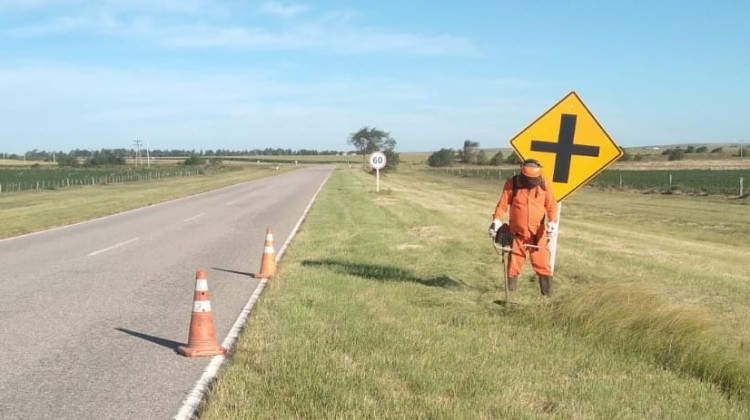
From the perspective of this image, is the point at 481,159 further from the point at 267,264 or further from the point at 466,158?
the point at 267,264

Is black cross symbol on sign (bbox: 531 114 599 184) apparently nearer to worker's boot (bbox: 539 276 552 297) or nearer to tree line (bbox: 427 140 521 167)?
worker's boot (bbox: 539 276 552 297)

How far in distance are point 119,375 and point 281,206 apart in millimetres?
21539

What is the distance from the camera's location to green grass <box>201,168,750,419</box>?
4.54 meters

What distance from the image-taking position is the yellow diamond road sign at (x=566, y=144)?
28.0ft

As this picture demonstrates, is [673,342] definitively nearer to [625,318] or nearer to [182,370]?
[625,318]

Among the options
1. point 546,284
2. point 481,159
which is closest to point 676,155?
point 481,159

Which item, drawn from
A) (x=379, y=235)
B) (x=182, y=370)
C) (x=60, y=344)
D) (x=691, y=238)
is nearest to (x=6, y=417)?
(x=182, y=370)

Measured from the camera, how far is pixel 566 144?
8617 millimetres

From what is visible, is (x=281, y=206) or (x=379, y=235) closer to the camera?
(x=379, y=235)

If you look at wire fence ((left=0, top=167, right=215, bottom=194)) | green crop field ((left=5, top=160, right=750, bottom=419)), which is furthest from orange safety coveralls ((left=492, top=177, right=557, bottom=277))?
wire fence ((left=0, top=167, right=215, bottom=194))

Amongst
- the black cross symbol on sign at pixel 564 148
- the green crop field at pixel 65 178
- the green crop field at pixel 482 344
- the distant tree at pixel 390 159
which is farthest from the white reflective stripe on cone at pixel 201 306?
the distant tree at pixel 390 159

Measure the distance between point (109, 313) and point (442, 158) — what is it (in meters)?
114

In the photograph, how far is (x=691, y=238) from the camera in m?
21.0

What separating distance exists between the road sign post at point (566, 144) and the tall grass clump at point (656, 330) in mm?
1838
